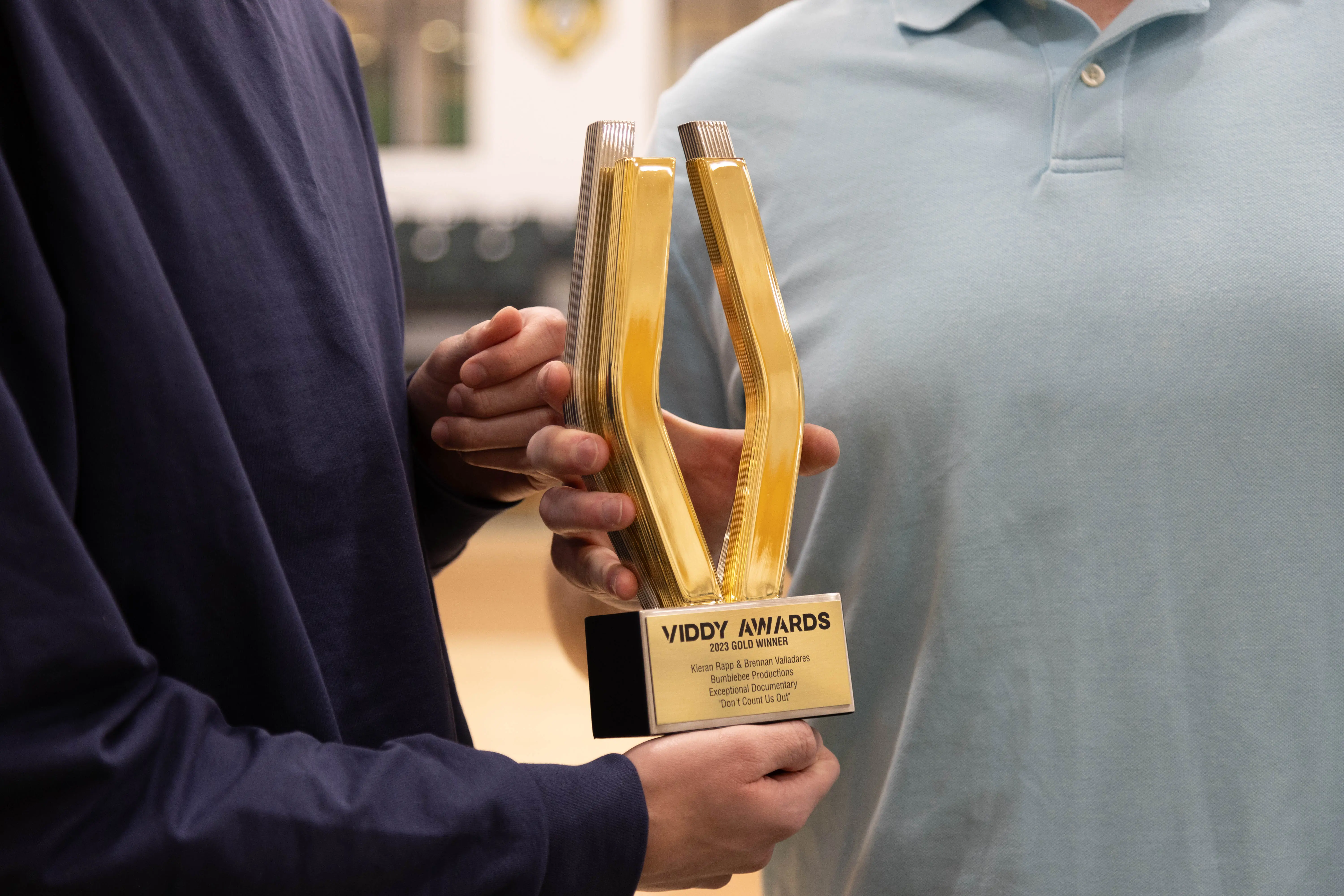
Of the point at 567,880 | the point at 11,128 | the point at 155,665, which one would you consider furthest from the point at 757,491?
the point at 11,128

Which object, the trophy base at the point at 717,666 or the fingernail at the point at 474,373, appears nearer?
the trophy base at the point at 717,666

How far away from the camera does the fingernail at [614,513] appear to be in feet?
2.27

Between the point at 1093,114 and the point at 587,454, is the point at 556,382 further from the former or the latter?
the point at 1093,114

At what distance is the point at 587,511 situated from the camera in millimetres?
703

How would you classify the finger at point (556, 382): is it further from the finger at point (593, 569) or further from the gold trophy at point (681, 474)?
the finger at point (593, 569)

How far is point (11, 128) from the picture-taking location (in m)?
0.58

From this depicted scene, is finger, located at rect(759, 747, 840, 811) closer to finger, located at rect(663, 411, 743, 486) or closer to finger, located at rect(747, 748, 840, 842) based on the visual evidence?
finger, located at rect(747, 748, 840, 842)

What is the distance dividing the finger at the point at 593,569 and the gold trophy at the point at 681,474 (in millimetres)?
11

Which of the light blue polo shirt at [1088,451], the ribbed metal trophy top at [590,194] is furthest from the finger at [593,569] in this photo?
the light blue polo shirt at [1088,451]

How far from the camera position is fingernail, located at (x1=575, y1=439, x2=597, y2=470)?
0.69m

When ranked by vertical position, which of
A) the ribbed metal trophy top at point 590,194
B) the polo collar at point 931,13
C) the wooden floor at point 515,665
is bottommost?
the wooden floor at point 515,665

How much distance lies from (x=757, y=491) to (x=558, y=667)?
130 inches

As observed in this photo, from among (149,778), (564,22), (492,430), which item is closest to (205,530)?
(149,778)

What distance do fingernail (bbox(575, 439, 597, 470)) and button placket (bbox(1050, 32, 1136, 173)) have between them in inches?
18.9
